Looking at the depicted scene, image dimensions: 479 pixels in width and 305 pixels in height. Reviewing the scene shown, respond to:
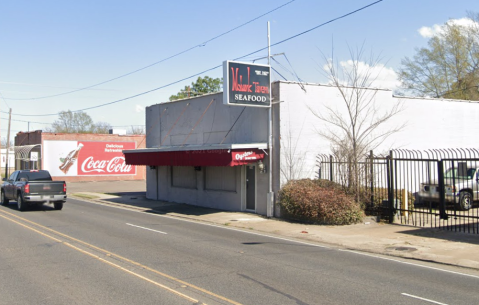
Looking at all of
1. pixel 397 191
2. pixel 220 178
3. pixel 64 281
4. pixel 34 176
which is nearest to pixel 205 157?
pixel 220 178

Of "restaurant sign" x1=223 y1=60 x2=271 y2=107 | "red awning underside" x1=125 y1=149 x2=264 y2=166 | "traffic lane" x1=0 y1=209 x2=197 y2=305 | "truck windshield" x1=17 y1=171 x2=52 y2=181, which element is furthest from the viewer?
"truck windshield" x1=17 y1=171 x2=52 y2=181

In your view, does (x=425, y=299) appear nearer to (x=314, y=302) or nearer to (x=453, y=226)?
(x=314, y=302)

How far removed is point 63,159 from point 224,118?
3008cm

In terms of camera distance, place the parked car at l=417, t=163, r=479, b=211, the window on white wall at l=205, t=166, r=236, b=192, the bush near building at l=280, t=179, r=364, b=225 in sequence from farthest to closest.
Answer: the window on white wall at l=205, t=166, r=236, b=192, the parked car at l=417, t=163, r=479, b=211, the bush near building at l=280, t=179, r=364, b=225

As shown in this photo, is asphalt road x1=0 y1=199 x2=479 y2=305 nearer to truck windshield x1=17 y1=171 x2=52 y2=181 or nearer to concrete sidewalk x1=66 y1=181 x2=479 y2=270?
concrete sidewalk x1=66 y1=181 x2=479 y2=270

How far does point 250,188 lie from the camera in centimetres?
2022

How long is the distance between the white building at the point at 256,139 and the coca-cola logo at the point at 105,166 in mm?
22882

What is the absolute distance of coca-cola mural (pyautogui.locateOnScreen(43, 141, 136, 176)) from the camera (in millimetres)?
46062

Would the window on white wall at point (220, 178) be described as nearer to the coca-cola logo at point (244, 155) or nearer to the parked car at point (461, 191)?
A: the coca-cola logo at point (244, 155)

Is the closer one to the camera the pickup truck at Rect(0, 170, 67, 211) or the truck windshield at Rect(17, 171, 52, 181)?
the pickup truck at Rect(0, 170, 67, 211)

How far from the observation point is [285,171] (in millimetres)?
18750

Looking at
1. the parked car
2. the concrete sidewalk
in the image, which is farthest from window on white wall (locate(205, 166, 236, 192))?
the parked car

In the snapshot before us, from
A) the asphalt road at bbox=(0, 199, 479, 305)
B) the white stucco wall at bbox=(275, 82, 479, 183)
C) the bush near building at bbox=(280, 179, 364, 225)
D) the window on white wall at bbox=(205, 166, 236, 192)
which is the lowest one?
the asphalt road at bbox=(0, 199, 479, 305)

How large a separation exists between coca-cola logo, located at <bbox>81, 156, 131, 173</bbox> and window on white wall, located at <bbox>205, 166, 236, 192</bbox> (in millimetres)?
28282
